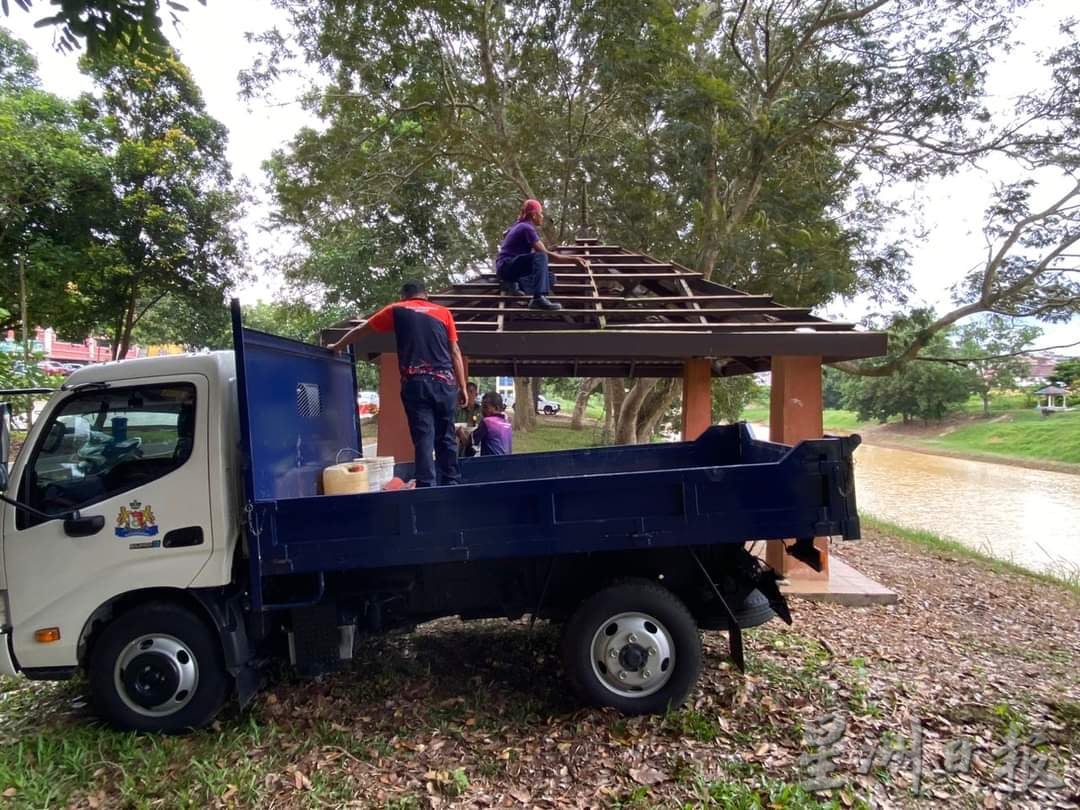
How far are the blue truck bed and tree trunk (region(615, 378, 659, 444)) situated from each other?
32.7 feet

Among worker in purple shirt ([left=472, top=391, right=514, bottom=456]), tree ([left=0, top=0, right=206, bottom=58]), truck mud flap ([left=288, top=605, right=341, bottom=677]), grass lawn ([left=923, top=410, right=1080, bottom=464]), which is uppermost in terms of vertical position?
tree ([left=0, top=0, right=206, bottom=58])

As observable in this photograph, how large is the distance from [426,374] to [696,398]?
4.52 meters

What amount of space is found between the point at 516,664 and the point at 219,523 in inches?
86.9

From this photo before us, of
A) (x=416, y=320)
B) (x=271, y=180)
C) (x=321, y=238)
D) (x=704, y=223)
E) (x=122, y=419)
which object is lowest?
(x=122, y=419)

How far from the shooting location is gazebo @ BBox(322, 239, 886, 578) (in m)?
5.54

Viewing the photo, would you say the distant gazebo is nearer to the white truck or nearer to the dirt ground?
the dirt ground

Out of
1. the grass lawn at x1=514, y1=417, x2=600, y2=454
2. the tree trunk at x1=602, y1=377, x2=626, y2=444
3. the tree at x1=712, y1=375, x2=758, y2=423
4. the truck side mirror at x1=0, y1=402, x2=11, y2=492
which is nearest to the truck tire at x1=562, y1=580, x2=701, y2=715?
the truck side mirror at x1=0, y1=402, x2=11, y2=492

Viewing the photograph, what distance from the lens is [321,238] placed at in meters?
15.2

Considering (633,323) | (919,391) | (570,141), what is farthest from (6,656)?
(919,391)

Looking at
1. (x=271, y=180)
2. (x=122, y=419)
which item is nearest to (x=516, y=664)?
(x=122, y=419)

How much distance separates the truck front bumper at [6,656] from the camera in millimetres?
3504

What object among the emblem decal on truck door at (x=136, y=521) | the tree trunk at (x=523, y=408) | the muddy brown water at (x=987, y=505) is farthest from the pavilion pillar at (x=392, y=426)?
the tree trunk at (x=523, y=408)

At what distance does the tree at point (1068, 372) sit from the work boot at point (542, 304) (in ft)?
104

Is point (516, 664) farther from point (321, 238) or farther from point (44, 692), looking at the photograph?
Answer: point (321, 238)
